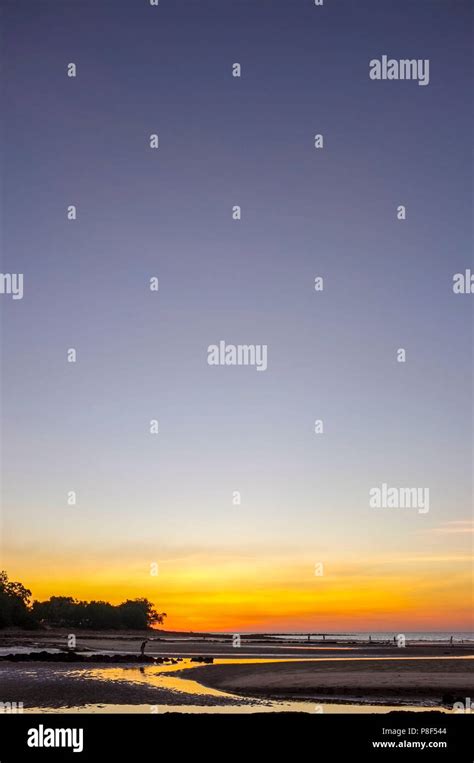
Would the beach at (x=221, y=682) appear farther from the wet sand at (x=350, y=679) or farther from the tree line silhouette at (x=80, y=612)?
the tree line silhouette at (x=80, y=612)

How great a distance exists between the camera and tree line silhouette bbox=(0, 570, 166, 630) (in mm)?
Result: 142375

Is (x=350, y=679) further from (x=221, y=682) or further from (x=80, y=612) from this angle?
(x=80, y=612)

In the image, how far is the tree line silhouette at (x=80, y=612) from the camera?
142375mm

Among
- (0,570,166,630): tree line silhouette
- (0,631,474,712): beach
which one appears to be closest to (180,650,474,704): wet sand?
(0,631,474,712): beach

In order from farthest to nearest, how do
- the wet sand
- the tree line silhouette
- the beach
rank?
the tree line silhouette, the wet sand, the beach

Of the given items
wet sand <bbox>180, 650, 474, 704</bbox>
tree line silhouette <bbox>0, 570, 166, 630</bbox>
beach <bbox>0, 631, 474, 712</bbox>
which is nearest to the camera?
beach <bbox>0, 631, 474, 712</bbox>

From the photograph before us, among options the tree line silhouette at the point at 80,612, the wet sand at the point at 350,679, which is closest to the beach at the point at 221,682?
the wet sand at the point at 350,679

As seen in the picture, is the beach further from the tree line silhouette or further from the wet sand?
the tree line silhouette

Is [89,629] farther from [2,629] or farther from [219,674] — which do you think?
[219,674]

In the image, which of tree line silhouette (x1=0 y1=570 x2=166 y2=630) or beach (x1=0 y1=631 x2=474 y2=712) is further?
tree line silhouette (x1=0 y1=570 x2=166 y2=630)

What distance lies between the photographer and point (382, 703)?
113 ft

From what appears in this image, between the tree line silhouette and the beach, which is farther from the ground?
the beach
